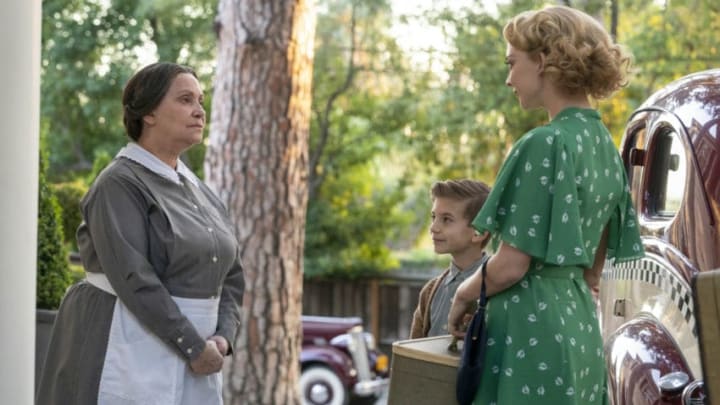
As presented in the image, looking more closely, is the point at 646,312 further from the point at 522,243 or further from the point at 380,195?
the point at 380,195

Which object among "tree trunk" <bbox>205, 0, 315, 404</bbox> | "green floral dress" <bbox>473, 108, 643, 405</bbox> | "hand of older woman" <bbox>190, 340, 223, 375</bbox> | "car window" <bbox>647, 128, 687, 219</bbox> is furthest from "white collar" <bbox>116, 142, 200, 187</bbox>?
"tree trunk" <bbox>205, 0, 315, 404</bbox>

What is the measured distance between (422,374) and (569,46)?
3.23ft

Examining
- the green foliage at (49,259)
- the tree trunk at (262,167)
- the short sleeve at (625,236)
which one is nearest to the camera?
the short sleeve at (625,236)

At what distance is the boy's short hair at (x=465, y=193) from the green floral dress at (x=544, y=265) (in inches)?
33.7

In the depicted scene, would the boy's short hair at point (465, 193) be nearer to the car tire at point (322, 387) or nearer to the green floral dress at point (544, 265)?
the green floral dress at point (544, 265)

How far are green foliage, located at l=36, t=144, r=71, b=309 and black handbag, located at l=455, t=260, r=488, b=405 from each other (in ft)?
15.1

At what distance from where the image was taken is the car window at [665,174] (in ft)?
16.3

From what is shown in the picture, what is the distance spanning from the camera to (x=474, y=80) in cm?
2030

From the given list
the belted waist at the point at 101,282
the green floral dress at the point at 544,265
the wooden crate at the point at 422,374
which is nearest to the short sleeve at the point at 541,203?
the green floral dress at the point at 544,265

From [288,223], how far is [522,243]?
5.47 metres

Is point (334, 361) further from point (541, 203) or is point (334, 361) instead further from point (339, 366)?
point (541, 203)

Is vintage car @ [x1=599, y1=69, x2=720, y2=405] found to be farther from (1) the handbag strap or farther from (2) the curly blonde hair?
(2) the curly blonde hair

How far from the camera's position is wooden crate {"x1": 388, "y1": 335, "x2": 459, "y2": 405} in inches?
133

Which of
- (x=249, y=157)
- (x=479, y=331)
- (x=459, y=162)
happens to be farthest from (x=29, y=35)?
(x=459, y=162)
